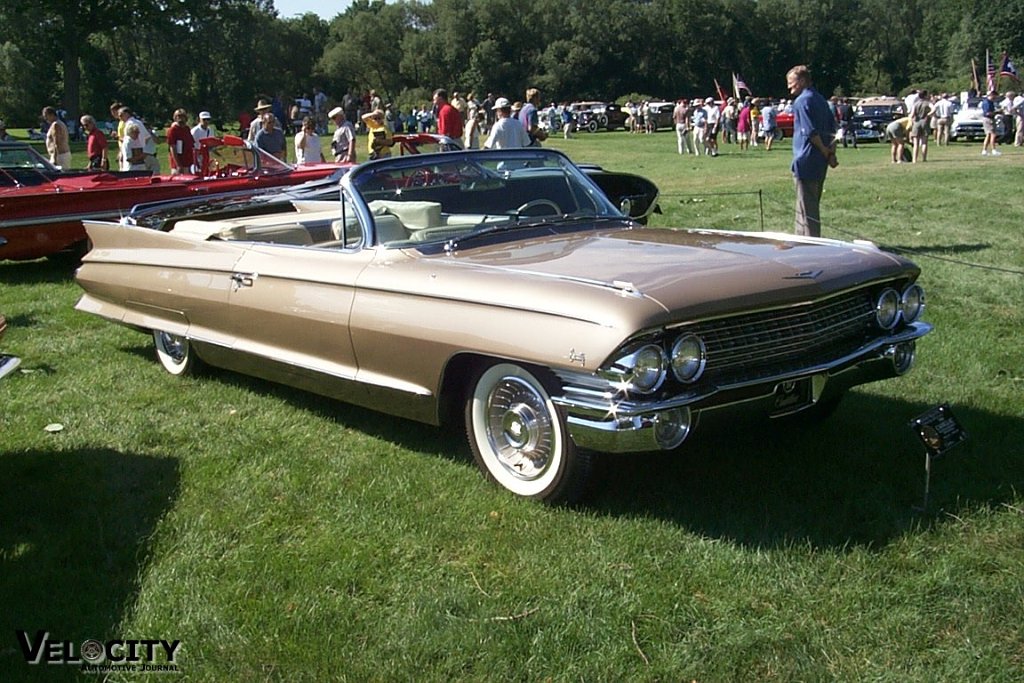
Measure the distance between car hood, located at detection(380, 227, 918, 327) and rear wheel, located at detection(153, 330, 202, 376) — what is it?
2314 mm

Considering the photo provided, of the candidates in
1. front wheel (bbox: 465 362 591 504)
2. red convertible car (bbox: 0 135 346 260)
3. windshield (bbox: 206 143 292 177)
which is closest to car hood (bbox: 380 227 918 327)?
front wheel (bbox: 465 362 591 504)

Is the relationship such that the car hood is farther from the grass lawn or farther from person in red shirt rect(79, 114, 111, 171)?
person in red shirt rect(79, 114, 111, 171)

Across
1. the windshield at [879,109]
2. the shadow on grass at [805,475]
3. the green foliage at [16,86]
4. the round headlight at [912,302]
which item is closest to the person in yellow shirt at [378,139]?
the shadow on grass at [805,475]

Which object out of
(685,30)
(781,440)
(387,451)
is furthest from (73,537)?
(685,30)

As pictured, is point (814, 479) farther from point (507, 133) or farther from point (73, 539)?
point (507, 133)

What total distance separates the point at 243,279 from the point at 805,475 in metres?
3.06

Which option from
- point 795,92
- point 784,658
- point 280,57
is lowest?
point 784,658

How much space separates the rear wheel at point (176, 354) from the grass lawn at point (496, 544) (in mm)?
144

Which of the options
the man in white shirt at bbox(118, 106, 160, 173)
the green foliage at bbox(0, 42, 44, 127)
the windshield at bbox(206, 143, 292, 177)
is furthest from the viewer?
the green foliage at bbox(0, 42, 44, 127)

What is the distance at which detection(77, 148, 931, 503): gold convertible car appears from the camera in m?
3.84

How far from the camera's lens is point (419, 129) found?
43938 mm

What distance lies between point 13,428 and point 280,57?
68.2 m

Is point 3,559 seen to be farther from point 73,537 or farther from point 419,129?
point 419,129

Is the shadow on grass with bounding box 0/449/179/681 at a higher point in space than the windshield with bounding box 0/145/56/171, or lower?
lower
